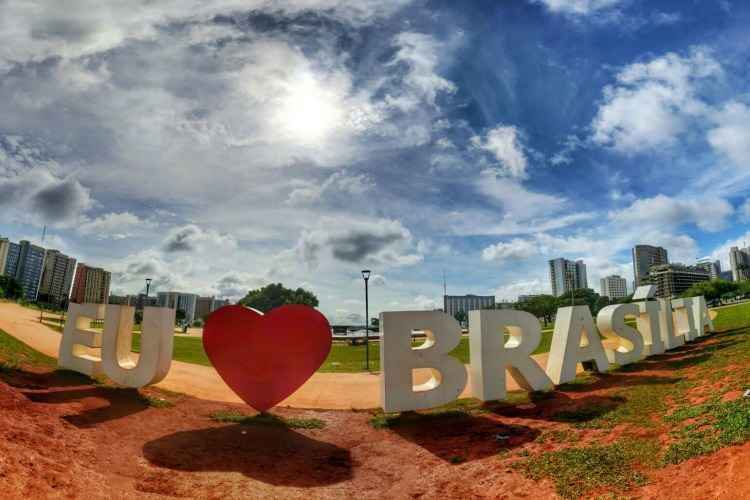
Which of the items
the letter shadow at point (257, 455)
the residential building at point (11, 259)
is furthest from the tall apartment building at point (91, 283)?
the letter shadow at point (257, 455)

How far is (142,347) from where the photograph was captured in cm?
1452

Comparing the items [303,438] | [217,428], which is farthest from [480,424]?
[217,428]

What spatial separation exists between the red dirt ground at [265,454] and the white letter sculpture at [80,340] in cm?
146

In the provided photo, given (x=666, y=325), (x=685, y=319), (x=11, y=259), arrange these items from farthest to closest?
(x=11, y=259) < (x=685, y=319) < (x=666, y=325)

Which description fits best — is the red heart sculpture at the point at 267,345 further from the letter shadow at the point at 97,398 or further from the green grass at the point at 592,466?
the green grass at the point at 592,466

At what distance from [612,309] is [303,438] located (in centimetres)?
1426

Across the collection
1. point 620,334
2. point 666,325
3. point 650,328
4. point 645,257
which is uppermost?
point 645,257

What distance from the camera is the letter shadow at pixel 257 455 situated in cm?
909

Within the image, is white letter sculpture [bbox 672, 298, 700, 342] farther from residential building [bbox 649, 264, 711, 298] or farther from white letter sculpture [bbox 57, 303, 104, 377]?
residential building [bbox 649, 264, 711, 298]

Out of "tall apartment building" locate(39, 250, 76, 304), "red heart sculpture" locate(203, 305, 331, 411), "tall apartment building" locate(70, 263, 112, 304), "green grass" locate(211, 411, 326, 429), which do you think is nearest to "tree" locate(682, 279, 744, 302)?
"green grass" locate(211, 411, 326, 429)

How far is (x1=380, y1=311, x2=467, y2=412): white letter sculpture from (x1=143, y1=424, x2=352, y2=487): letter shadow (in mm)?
2461

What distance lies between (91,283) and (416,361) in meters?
117

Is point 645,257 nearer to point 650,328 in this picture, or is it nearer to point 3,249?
point 650,328

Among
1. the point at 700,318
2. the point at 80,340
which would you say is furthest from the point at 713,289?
the point at 80,340
